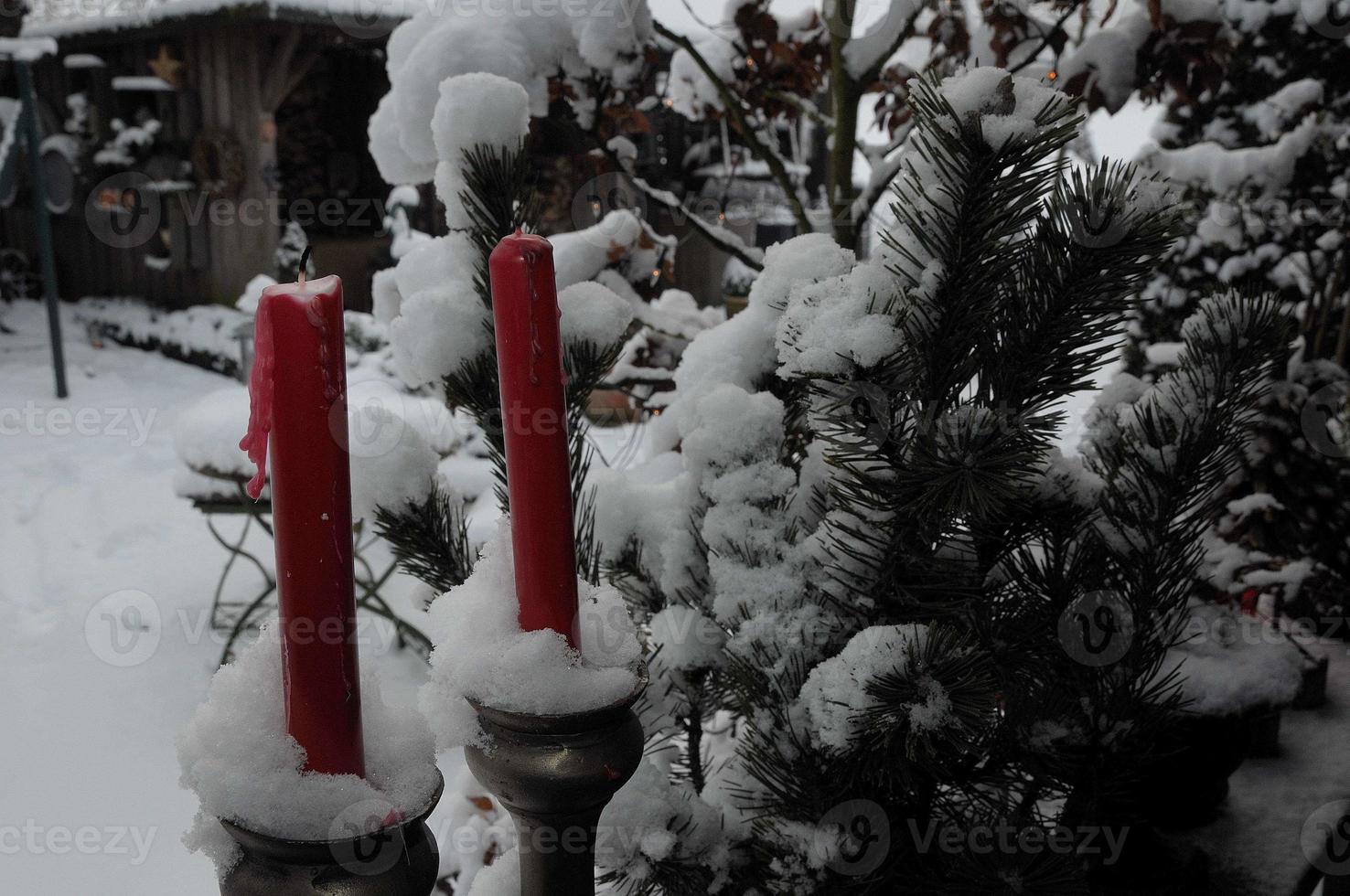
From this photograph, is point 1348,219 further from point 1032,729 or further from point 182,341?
point 182,341

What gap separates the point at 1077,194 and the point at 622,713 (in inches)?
18.7

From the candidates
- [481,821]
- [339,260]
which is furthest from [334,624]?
[339,260]

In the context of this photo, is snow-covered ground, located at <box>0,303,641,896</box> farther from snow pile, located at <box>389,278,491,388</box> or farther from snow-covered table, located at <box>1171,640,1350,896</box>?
snow-covered table, located at <box>1171,640,1350,896</box>

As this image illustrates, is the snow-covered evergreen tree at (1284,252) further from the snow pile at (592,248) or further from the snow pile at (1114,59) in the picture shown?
the snow pile at (592,248)

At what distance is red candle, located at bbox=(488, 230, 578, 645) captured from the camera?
17.2 inches

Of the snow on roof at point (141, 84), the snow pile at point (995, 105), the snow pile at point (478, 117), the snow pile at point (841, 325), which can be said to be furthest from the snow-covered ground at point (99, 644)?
the snow on roof at point (141, 84)

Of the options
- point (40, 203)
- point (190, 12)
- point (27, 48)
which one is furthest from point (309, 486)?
point (190, 12)

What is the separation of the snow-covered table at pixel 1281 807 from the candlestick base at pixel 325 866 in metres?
1.16

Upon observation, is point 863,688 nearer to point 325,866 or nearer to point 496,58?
point 325,866

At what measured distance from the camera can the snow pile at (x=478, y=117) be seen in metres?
0.75

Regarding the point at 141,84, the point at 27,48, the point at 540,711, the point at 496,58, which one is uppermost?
the point at 141,84

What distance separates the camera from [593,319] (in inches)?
31.6

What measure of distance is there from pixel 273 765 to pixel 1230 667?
1303mm

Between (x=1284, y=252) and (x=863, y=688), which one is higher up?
(x=1284, y=252)
